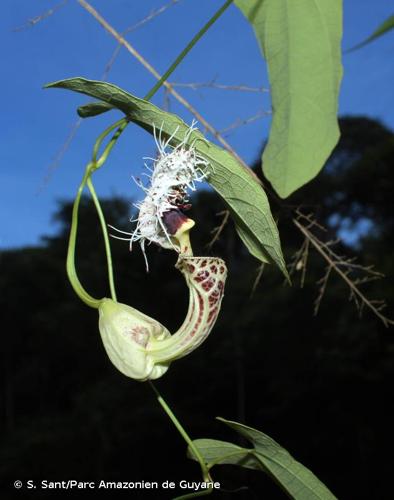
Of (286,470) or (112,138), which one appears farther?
(286,470)

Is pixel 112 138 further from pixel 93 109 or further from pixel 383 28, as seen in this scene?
pixel 383 28

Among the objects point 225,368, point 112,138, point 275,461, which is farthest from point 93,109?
point 225,368

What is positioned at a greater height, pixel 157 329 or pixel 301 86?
pixel 301 86

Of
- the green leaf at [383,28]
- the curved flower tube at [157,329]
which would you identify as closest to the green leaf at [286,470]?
the curved flower tube at [157,329]

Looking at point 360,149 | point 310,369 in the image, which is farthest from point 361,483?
point 360,149

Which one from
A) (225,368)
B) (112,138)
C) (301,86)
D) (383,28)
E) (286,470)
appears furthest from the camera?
(225,368)

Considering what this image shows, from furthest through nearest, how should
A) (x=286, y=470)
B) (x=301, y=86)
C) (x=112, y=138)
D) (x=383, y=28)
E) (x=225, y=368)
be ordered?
(x=225, y=368), (x=286, y=470), (x=112, y=138), (x=301, y=86), (x=383, y=28)

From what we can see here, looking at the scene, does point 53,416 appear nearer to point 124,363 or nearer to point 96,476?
point 96,476
